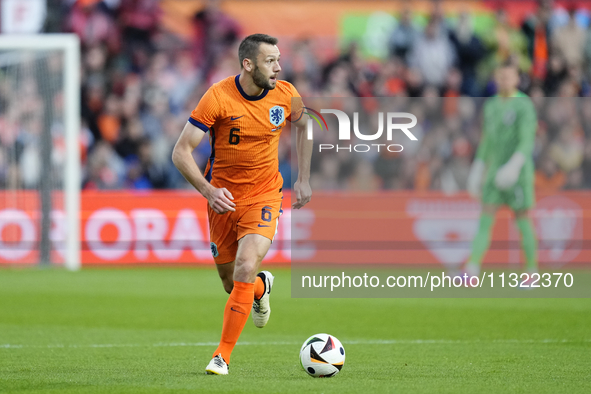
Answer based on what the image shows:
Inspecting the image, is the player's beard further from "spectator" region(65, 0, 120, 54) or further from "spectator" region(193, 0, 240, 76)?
"spectator" region(65, 0, 120, 54)

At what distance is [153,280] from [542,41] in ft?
29.7

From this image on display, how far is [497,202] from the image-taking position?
40.2ft

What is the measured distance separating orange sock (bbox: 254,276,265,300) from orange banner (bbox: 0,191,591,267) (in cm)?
844

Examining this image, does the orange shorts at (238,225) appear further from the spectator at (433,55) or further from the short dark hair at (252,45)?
the spectator at (433,55)

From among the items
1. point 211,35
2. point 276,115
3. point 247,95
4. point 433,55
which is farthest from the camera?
point 211,35

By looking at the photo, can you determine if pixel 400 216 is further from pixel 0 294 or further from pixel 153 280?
pixel 0 294

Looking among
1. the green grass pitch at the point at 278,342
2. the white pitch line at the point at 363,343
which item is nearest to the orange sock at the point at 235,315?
the green grass pitch at the point at 278,342

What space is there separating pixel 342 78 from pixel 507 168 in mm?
5721

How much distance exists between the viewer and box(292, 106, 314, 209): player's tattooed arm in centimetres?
674

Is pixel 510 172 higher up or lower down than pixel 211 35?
lower down

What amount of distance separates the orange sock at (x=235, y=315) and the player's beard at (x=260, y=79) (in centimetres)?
132

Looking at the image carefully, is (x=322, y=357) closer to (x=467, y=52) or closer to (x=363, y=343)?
(x=363, y=343)

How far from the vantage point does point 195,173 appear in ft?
20.0

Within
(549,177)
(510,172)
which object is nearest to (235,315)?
(510,172)
